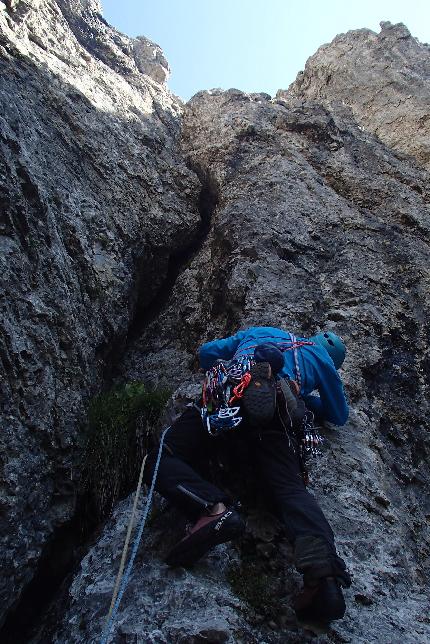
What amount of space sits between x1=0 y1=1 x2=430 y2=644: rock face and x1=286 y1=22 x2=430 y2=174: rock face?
36 centimetres

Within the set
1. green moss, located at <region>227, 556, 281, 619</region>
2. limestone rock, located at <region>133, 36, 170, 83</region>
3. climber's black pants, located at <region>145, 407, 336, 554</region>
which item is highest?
limestone rock, located at <region>133, 36, 170, 83</region>

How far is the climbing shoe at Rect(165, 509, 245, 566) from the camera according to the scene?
355cm

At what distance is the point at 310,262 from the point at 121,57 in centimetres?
923

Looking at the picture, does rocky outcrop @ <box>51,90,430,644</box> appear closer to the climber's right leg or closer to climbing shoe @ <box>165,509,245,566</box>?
climbing shoe @ <box>165,509,245,566</box>

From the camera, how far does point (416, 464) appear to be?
18.2ft

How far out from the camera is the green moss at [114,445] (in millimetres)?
5160

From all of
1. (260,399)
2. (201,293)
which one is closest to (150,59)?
(201,293)

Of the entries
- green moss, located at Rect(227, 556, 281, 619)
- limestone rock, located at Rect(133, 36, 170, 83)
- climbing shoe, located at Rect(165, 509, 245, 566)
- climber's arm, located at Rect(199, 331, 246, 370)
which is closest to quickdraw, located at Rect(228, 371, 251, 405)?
climbing shoe, located at Rect(165, 509, 245, 566)

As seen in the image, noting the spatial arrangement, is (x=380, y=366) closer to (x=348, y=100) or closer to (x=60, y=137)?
(x=60, y=137)

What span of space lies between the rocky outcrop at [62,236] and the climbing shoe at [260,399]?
2.01 metres

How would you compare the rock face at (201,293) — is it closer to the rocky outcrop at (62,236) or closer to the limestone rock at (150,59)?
the rocky outcrop at (62,236)

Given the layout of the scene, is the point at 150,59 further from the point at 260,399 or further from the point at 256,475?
the point at 260,399

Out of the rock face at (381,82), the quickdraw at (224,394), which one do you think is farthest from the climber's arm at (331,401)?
the rock face at (381,82)

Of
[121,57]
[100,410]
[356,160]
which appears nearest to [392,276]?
[356,160]
